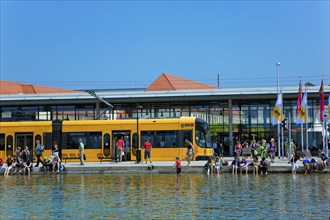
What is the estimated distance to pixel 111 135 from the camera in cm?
4203

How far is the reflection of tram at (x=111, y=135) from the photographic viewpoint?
137 feet

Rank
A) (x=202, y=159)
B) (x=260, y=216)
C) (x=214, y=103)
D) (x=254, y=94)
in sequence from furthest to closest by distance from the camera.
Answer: (x=214, y=103) → (x=254, y=94) → (x=202, y=159) → (x=260, y=216)

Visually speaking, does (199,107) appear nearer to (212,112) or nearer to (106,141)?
(212,112)

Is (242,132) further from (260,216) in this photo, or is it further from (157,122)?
(260,216)

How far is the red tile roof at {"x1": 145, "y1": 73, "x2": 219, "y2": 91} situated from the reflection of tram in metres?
31.7

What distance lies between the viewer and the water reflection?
18.1 m

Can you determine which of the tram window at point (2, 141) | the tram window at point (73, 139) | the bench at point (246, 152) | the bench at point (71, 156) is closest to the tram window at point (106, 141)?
the tram window at point (73, 139)

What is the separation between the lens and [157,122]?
138 feet

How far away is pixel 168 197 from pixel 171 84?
175 feet

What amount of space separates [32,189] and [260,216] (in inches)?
491

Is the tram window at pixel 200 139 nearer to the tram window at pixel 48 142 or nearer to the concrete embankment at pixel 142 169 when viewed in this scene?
the concrete embankment at pixel 142 169

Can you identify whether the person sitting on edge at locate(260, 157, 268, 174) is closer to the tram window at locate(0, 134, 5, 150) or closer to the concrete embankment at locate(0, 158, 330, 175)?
the concrete embankment at locate(0, 158, 330, 175)

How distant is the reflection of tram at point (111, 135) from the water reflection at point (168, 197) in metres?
9.23

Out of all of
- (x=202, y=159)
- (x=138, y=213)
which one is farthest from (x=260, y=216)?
(x=202, y=159)
